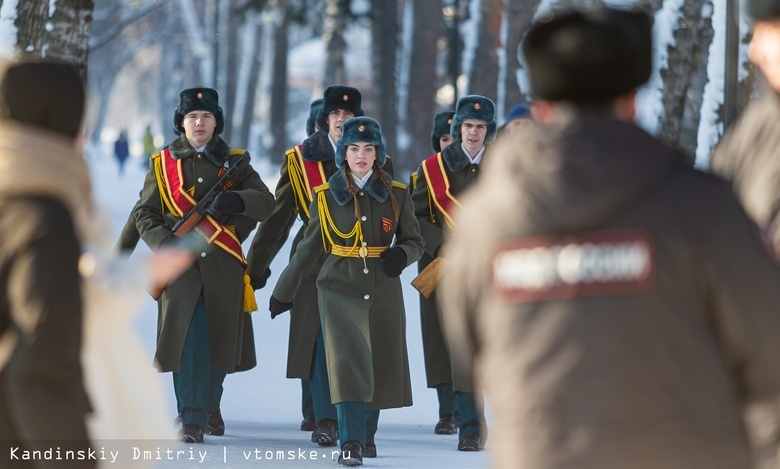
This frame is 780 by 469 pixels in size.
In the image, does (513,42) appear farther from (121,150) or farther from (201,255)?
(121,150)

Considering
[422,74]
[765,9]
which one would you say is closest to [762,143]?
[765,9]

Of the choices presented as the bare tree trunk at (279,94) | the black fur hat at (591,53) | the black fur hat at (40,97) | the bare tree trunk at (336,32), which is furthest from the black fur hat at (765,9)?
the bare tree trunk at (279,94)

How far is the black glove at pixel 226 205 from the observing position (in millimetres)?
9961

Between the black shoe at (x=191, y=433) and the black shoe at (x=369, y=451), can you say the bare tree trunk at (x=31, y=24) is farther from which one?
the black shoe at (x=369, y=451)

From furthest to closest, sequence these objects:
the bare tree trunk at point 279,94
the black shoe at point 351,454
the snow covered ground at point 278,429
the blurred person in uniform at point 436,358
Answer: the bare tree trunk at point 279,94 < the blurred person in uniform at point 436,358 < the snow covered ground at point 278,429 < the black shoe at point 351,454

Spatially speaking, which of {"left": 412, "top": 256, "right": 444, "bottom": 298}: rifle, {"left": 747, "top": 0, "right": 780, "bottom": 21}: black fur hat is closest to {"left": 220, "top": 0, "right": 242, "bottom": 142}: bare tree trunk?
{"left": 412, "top": 256, "right": 444, "bottom": 298}: rifle

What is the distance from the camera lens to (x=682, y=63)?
16.6 metres

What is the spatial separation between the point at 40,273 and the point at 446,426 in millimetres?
7306

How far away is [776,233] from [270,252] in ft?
22.4

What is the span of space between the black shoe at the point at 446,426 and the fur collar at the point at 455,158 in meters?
1.58

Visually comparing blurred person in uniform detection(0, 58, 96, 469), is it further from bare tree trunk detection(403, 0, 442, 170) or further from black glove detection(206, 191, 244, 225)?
bare tree trunk detection(403, 0, 442, 170)

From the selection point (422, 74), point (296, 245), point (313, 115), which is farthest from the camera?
point (422, 74)

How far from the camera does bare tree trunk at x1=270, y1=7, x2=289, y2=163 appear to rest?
38719 mm

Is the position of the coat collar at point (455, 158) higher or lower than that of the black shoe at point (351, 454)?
higher
